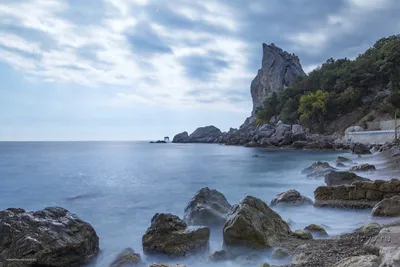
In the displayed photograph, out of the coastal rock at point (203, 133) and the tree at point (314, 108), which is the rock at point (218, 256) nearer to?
the tree at point (314, 108)

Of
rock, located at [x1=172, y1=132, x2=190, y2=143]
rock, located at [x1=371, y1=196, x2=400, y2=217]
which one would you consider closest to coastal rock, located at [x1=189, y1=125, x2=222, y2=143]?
rock, located at [x1=172, y1=132, x2=190, y2=143]

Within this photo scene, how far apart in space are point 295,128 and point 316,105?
6314 millimetres

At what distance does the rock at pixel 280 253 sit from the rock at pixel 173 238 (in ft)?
4.65

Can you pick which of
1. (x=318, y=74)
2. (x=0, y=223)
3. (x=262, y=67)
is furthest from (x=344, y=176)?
(x=262, y=67)

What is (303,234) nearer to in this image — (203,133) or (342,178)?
(342,178)

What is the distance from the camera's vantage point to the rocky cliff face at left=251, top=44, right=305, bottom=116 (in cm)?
11250

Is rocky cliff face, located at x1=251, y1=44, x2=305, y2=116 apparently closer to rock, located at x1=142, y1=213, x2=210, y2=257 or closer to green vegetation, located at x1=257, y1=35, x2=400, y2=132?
green vegetation, located at x1=257, y1=35, x2=400, y2=132

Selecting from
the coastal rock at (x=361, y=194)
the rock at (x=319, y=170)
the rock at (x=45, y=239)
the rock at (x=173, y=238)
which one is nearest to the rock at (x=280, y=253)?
the rock at (x=173, y=238)

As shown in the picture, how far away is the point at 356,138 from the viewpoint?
46.0 m

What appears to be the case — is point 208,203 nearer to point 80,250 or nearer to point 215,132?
point 80,250

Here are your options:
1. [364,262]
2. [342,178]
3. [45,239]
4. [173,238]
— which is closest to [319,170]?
[342,178]

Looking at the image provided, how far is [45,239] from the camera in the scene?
547 centimetres

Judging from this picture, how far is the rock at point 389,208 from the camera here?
753 centimetres

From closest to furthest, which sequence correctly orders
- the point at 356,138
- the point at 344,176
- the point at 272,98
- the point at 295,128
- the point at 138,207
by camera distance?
the point at 344,176
the point at 138,207
the point at 356,138
the point at 295,128
the point at 272,98
